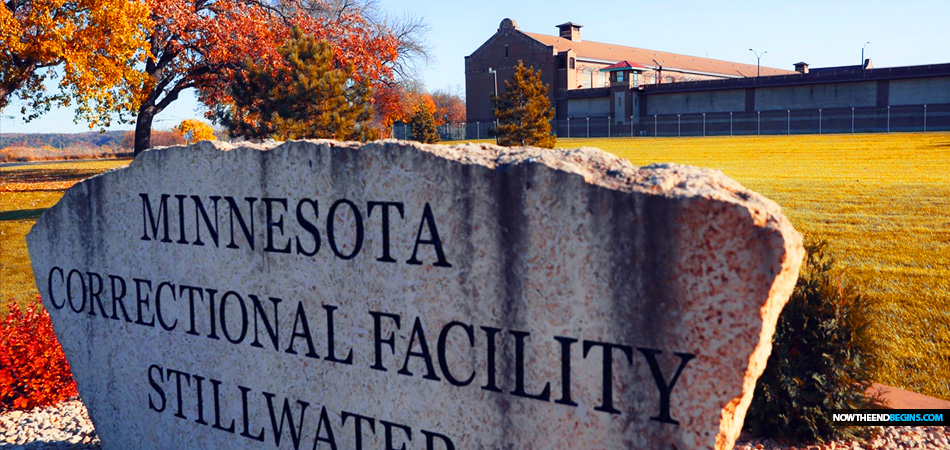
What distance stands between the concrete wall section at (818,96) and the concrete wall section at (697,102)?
1.53 meters

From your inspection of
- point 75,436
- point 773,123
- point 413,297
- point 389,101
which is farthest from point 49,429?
point 773,123

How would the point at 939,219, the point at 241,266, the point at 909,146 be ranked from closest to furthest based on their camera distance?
the point at 241,266, the point at 939,219, the point at 909,146

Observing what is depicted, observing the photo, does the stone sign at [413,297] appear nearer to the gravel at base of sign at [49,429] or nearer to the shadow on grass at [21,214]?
the gravel at base of sign at [49,429]

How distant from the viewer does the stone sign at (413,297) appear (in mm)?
2818

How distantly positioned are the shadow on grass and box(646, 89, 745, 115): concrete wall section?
4475 centimetres

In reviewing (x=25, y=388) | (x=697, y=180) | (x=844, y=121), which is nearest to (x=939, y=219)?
(x=697, y=180)

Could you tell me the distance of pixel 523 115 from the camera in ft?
109

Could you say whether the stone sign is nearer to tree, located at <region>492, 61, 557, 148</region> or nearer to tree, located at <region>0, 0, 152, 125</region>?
tree, located at <region>0, 0, 152, 125</region>

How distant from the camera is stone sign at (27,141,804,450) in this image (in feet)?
9.25

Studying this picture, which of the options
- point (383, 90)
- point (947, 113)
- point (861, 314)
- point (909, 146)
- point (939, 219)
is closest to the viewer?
point (861, 314)

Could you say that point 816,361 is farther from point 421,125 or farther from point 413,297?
point 421,125

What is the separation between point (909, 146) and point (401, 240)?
31.2 m

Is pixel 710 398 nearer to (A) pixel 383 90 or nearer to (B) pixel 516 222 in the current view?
(B) pixel 516 222

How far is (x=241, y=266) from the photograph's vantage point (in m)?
4.10
